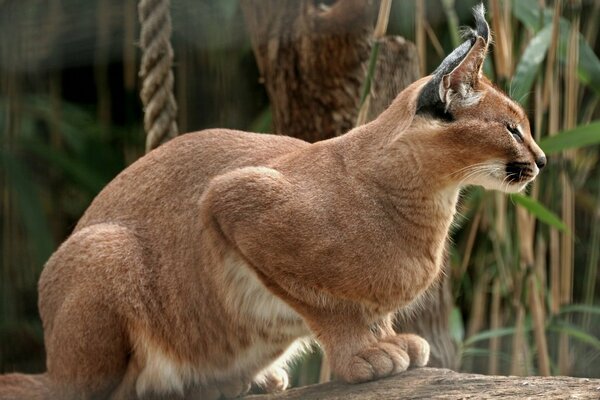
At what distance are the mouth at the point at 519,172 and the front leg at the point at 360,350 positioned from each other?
1.56 feet

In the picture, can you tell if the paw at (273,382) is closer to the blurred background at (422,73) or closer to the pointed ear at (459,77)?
the blurred background at (422,73)

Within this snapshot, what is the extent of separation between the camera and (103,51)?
4.59m

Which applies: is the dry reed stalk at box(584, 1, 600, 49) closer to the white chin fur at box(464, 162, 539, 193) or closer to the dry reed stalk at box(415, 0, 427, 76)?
the dry reed stalk at box(415, 0, 427, 76)

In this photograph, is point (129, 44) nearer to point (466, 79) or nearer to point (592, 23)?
point (592, 23)

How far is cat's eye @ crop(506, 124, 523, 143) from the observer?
2.56 m

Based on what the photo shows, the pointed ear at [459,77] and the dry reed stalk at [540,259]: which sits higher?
the pointed ear at [459,77]

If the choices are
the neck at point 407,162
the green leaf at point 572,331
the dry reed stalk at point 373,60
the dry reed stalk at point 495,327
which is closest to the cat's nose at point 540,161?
the neck at point 407,162

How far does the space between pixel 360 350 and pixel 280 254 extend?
302mm

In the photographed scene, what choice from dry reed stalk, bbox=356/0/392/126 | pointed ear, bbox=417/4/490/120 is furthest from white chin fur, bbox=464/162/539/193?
dry reed stalk, bbox=356/0/392/126

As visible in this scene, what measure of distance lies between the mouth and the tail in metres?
1.24

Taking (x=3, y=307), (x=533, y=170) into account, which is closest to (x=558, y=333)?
Answer: (x=533, y=170)

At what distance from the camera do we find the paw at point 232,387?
289 cm

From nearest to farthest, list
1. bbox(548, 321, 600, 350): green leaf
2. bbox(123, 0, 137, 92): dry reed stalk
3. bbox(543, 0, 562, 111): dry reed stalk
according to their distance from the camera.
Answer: bbox(543, 0, 562, 111): dry reed stalk, bbox(548, 321, 600, 350): green leaf, bbox(123, 0, 137, 92): dry reed stalk

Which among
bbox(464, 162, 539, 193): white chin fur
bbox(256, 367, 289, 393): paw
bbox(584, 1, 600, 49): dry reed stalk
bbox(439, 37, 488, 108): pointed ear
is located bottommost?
bbox(256, 367, 289, 393): paw
